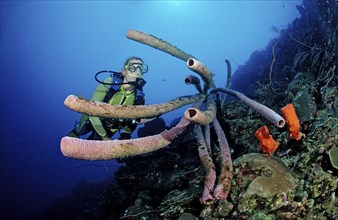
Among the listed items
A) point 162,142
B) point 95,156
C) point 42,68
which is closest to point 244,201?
point 162,142

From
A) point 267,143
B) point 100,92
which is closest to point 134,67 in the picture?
point 100,92

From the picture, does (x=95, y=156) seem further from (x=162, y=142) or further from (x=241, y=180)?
(x=241, y=180)

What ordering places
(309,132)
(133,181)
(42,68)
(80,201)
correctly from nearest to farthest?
1. (309,132)
2. (133,181)
3. (80,201)
4. (42,68)

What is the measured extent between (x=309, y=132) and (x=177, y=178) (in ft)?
5.89

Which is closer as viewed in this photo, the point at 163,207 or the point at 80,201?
the point at 163,207

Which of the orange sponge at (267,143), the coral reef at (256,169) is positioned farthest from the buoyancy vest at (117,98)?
the orange sponge at (267,143)

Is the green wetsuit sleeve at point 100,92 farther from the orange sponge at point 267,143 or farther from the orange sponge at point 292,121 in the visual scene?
the orange sponge at point 292,121

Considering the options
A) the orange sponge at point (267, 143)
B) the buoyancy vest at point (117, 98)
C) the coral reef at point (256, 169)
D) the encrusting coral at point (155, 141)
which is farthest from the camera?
the buoyancy vest at point (117, 98)

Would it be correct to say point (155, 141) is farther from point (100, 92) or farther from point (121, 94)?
point (121, 94)

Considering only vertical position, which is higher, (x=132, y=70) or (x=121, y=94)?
(x=132, y=70)

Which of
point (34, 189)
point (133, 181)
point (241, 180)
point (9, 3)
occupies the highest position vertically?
point (9, 3)

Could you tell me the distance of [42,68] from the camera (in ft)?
330

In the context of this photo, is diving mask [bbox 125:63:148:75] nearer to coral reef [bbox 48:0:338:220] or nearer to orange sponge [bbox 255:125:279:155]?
coral reef [bbox 48:0:338:220]

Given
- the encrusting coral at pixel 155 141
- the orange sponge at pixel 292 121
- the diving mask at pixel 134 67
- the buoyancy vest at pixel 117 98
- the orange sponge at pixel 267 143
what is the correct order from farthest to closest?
the diving mask at pixel 134 67 → the buoyancy vest at pixel 117 98 → the orange sponge at pixel 292 121 → the orange sponge at pixel 267 143 → the encrusting coral at pixel 155 141
